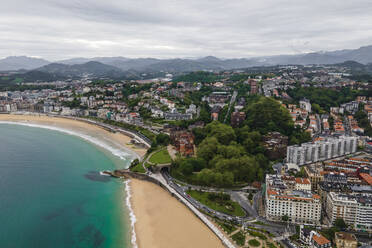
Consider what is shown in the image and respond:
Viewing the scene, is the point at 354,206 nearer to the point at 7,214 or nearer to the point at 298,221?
the point at 298,221

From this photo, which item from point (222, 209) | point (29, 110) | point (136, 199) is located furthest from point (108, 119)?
point (222, 209)

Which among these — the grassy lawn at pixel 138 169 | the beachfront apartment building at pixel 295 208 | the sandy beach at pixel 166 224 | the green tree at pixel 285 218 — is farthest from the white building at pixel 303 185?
the grassy lawn at pixel 138 169

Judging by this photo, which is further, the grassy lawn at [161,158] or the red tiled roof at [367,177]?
the grassy lawn at [161,158]

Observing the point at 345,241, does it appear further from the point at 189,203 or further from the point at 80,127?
A: the point at 80,127

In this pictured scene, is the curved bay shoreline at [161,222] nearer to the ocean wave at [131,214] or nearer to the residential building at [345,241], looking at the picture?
the ocean wave at [131,214]

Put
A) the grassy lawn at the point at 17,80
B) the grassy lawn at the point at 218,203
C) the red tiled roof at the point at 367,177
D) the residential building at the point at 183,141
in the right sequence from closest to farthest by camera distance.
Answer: the grassy lawn at the point at 218,203 < the red tiled roof at the point at 367,177 < the residential building at the point at 183,141 < the grassy lawn at the point at 17,80

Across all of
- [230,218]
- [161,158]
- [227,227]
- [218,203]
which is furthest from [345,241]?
[161,158]

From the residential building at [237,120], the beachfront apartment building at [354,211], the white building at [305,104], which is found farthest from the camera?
the white building at [305,104]

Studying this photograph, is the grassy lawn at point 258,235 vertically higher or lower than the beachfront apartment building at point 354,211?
lower
